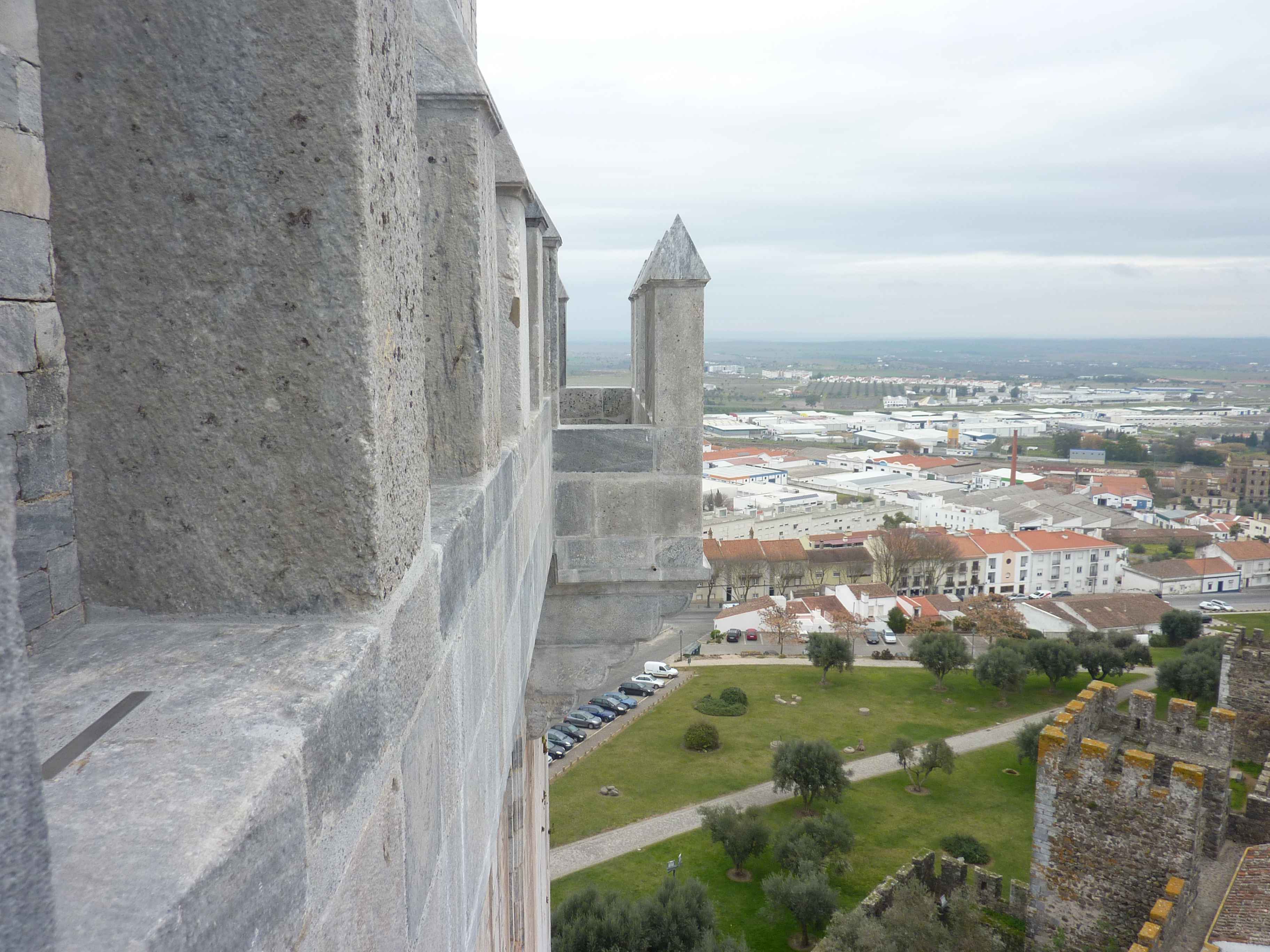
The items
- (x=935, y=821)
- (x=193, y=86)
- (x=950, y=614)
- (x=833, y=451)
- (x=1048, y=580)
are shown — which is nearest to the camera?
(x=193, y=86)

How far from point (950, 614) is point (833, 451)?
180 ft

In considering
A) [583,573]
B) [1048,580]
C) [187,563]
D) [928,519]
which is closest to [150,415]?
[187,563]

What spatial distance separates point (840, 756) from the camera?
70.8 feet

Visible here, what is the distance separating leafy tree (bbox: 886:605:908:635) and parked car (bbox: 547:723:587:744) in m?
17.3

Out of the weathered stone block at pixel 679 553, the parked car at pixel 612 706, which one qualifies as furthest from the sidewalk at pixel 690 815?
the weathered stone block at pixel 679 553

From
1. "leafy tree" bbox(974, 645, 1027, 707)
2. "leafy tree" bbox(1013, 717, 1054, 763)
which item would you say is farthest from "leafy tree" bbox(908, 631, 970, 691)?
"leafy tree" bbox(1013, 717, 1054, 763)

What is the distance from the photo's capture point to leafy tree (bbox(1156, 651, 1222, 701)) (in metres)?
26.1

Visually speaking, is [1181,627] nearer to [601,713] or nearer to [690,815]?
[601,713]

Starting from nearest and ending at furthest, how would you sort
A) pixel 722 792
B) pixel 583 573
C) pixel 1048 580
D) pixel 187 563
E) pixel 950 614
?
pixel 187 563
pixel 583 573
pixel 722 792
pixel 950 614
pixel 1048 580

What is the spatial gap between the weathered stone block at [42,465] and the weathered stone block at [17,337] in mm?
50

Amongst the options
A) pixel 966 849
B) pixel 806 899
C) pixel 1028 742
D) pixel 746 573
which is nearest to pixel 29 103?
pixel 806 899

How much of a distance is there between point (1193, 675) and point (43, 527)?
102 ft

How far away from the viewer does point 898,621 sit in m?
38.2

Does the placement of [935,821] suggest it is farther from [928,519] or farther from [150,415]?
[928,519]
